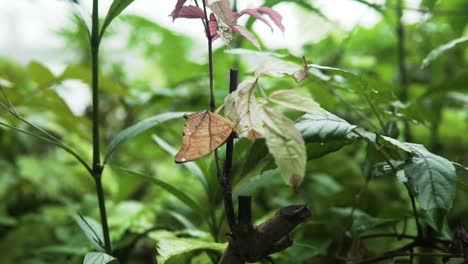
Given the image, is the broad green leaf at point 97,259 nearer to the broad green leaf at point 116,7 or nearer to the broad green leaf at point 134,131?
the broad green leaf at point 134,131

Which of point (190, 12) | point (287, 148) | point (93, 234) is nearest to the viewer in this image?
point (287, 148)

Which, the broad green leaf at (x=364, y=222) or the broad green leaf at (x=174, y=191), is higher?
the broad green leaf at (x=174, y=191)

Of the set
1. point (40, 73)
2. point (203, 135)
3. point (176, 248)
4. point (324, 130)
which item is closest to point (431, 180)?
point (324, 130)

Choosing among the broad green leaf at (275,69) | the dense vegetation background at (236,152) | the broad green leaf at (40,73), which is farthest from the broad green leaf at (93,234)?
the broad green leaf at (40,73)

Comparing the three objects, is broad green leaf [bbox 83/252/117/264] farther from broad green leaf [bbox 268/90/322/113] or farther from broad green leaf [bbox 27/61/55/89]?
broad green leaf [bbox 27/61/55/89]

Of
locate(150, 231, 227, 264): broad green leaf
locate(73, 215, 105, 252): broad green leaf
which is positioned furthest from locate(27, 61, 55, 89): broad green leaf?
locate(150, 231, 227, 264): broad green leaf

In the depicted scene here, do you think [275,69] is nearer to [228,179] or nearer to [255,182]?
[228,179]

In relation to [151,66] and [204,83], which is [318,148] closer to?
[204,83]
